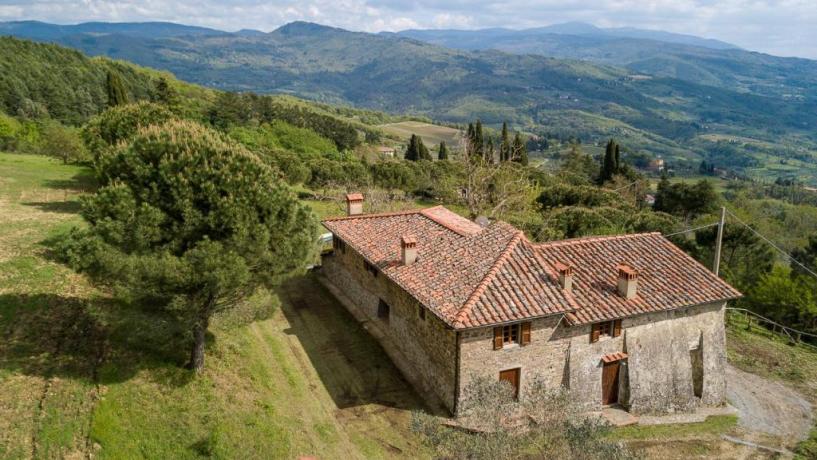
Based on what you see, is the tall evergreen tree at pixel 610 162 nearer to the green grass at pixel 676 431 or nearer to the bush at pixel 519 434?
the green grass at pixel 676 431

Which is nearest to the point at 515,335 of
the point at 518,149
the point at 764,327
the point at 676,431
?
the point at 676,431

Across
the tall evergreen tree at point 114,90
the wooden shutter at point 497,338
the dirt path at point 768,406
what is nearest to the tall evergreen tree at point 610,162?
the dirt path at point 768,406

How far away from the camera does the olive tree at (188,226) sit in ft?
48.5

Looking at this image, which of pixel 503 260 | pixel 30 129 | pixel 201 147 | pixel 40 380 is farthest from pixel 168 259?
pixel 30 129

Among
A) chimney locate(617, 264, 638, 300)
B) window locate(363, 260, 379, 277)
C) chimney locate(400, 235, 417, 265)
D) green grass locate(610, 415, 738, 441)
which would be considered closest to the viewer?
green grass locate(610, 415, 738, 441)

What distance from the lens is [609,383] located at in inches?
806

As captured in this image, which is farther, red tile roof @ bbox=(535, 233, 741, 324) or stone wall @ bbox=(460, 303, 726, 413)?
red tile roof @ bbox=(535, 233, 741, 324)

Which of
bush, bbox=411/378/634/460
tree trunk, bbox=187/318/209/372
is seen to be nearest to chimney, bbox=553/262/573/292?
bush, bbox=411/378/634/460

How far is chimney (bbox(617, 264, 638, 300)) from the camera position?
2008 cm

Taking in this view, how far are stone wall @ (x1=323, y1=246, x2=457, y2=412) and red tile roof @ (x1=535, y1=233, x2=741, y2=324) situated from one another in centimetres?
478

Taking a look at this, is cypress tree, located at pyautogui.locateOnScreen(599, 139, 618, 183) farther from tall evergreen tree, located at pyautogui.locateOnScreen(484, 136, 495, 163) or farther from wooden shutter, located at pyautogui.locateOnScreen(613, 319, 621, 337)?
wooden shutter, located at pyautogui.locateOnScreen(613, 319, 621, 337)

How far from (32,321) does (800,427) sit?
28832 mm

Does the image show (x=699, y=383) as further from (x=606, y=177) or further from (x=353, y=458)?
(x=606, y=177)

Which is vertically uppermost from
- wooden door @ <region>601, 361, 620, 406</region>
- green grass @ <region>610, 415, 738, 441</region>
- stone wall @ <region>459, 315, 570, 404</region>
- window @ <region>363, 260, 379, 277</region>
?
window @ <region>363, 260, 379, 277</region>
